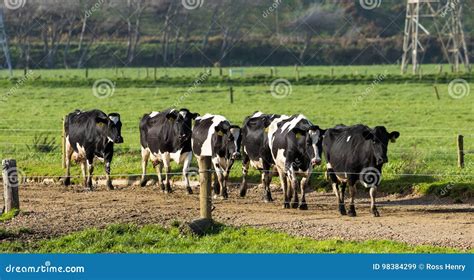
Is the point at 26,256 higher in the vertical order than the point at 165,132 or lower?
lower

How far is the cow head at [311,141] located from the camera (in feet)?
69.2

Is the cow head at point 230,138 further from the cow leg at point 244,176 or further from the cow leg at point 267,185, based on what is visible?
the cow leg at point 267,185

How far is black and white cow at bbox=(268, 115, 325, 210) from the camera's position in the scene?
2116cm

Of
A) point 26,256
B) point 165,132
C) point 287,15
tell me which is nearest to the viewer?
point 26,256

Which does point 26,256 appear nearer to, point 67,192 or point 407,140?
point 67,192

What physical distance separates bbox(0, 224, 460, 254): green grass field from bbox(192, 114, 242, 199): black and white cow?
5.96m

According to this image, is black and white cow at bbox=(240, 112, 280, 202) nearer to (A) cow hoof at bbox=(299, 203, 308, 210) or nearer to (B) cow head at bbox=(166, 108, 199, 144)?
(B) cow head at bbox=(166, 108, 199, 144)

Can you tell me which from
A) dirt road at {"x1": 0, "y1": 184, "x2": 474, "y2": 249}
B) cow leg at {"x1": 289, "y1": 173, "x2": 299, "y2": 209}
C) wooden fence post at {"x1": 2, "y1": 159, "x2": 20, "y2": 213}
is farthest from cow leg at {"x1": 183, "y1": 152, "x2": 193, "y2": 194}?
wooden fence post at {"x1": 2, "y1": 159, "x2": 20, "y2": 213}

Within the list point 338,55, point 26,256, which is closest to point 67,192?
point 26,256

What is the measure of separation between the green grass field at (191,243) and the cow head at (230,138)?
20.2 feet

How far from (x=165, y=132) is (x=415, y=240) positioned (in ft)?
35.2

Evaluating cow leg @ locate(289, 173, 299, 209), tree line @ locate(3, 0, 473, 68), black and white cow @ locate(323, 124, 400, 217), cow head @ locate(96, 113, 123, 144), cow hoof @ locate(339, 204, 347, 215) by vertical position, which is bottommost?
cow hoof @ locate(339, 204, 347, 215)

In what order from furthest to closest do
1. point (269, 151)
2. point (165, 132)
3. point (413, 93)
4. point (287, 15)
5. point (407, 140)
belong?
point (287, 15)
point (413, 93)
point (407, 140)
point (165, 132)
point (269, 151)

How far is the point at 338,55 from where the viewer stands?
13438cm
